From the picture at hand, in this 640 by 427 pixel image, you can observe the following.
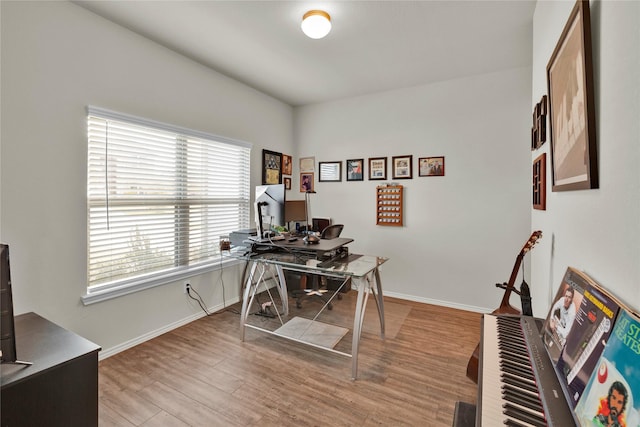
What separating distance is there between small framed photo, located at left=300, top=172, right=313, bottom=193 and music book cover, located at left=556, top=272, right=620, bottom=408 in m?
3.68

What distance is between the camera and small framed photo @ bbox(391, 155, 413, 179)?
11.8 feet

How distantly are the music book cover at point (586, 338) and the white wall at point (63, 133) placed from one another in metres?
2.85

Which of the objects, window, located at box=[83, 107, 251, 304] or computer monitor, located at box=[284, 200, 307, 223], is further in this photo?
computer monitor, located at box=[284, 200, 307, 223]

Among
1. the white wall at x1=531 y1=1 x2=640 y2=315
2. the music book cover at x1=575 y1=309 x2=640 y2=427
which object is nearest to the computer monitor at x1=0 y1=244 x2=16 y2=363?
the music book cover at x1=575 y1=309 x2=640 y2=427

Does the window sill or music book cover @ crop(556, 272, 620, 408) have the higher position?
music book cover @ crop(556, 272, 620, 408)

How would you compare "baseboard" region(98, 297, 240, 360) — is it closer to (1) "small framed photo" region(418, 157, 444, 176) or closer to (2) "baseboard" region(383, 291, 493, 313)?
(2) "baseboard" region(383, 291, 493, 313)

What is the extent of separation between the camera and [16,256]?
6.07 feet

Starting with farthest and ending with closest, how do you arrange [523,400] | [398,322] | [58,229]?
[398,322], [58,229], [523,400]

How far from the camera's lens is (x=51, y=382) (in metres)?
1.15

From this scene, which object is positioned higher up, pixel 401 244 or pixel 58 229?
pixel 58 229

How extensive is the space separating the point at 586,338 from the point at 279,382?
6.03 feet

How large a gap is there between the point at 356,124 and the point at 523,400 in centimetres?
365

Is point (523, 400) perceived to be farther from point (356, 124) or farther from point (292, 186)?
point (292, 186)

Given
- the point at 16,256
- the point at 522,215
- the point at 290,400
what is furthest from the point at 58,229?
the point at 522,215
